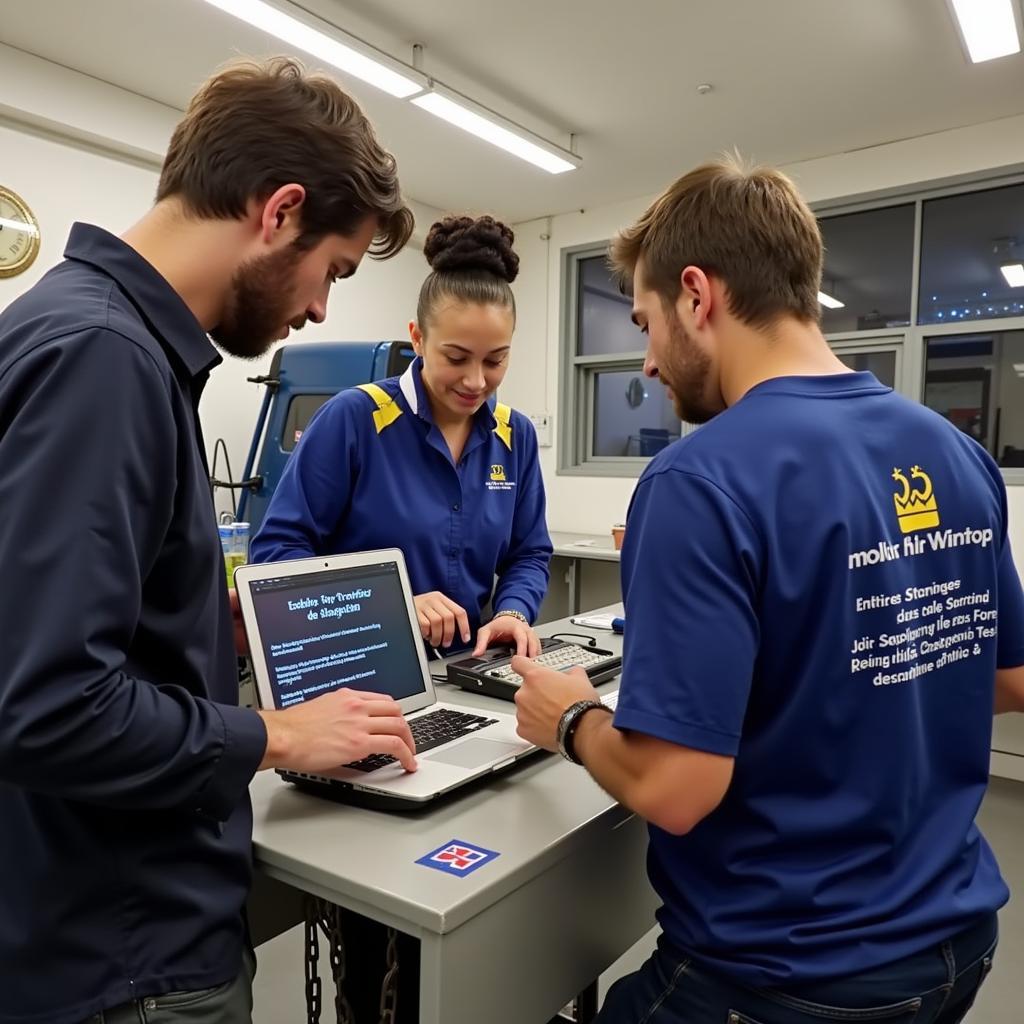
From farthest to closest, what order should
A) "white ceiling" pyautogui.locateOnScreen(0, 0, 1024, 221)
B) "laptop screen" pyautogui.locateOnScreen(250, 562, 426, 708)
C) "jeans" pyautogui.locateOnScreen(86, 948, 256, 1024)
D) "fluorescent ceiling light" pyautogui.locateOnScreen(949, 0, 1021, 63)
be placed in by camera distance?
"white ceiling" pyautogui.locateOnScreen(0, 0, 1024, 221)
"fluorescent ceiling light" pyautogui.locateOnScreen(949, 0, 1021, 63)
"laptop screen" pyautogui.locateOnScreen(250, 562, 426, 708)
"jeans" pyautogui.locateOnScreen(86, 948, 256, 1024)

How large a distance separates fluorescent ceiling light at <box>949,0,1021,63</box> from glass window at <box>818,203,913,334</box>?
3.41 feet

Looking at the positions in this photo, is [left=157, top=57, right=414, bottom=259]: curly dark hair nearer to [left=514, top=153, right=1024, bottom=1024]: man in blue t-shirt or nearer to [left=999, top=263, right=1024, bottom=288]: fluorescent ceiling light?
[left=514, top=153, right=1024, bottom=1024]: man in blue t-shirt

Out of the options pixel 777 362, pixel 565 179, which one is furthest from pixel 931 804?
pixel 565 179

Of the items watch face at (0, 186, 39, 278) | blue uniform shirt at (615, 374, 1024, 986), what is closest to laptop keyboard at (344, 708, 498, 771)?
blue uniform shirt at (615, 374, 1024, 986)

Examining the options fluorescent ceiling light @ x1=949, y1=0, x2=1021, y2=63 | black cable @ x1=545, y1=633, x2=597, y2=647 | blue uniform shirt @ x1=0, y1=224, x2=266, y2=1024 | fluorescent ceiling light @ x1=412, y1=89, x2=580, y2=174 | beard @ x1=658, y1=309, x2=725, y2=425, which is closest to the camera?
blue uniform shirt @ x1=0, y1=224, x2=266, y2=1024

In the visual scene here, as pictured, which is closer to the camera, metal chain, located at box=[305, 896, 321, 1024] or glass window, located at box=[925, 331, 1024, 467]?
metal chain, located at box=[305, 896, 321, 1024]

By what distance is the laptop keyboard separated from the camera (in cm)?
101

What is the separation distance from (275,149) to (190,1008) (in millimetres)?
797

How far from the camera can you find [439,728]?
1091mm

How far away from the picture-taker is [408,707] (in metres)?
1.15

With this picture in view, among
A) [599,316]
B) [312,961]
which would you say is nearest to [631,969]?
[312,961]

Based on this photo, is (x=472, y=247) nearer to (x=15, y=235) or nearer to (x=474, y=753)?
(x=474, y=753)

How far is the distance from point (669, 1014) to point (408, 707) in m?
0.51

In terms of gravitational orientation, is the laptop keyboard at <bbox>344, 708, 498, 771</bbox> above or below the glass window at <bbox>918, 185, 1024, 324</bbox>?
below
